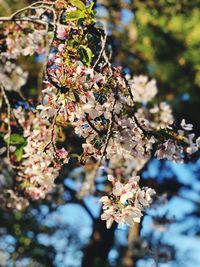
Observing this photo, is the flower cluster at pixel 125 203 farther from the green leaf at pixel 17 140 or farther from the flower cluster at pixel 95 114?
the green leaf at pixel 17 140

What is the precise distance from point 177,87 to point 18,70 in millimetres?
5094

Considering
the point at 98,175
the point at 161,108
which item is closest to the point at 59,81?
the point at 161,108

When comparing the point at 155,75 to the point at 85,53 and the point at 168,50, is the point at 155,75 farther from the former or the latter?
the point at 85,53

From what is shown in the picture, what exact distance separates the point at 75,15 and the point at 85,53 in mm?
218

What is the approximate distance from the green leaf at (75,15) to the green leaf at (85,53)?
163 millimetres

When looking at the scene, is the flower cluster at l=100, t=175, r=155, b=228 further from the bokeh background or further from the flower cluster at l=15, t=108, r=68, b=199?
the bokeh background

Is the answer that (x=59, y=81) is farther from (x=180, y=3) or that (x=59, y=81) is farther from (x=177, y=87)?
(x=177, y=87)

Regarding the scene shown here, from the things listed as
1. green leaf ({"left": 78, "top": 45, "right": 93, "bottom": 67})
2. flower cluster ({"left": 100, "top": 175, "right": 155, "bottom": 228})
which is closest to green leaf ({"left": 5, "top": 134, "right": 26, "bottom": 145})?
green leaf ({"left": 78, "top": 45, "right": 93, "bottom": 67})

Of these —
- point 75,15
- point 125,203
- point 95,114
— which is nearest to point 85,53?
point 75,15

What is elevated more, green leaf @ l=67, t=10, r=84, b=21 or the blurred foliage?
the blurred foliage

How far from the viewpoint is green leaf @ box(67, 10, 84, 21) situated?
8.02 feet

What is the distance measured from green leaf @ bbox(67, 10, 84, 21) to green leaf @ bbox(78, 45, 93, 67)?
0.16 m

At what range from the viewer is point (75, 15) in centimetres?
246

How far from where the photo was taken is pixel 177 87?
9.42 m
